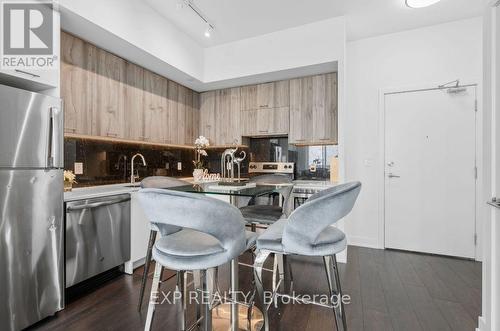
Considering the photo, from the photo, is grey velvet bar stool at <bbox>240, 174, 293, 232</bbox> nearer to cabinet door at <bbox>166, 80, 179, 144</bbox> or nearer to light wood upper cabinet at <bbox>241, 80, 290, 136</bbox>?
light wood upper cabinet at <bbox>241, 80, 290, 136</bbox>

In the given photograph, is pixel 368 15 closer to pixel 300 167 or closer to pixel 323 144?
pixel 323 144

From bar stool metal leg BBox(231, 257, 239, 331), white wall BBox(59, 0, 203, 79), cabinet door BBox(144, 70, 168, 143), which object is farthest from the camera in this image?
cabinet door BBox(144, 70, 168, 143)

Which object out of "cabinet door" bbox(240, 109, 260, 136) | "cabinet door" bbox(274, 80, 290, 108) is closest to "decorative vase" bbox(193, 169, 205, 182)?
"cabinet door" bbox(240, 109, 260, 136)

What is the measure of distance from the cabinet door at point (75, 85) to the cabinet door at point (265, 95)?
2251 mm

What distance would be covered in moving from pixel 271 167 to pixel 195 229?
2946 millimetres

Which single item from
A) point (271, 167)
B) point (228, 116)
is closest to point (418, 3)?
point (271, 167)

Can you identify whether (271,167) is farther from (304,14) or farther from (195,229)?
(195,229)

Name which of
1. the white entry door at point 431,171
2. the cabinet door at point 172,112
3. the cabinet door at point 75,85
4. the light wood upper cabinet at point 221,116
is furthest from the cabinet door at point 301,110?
the cabinet door at point 75,85

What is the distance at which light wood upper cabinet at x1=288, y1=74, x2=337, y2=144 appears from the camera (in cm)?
334

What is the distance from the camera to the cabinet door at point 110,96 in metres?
2.72

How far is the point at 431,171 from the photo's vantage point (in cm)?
315

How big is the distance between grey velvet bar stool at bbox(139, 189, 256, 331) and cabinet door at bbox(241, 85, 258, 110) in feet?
9.41

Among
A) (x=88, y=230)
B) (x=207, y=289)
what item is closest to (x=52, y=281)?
(x=88, y=230)

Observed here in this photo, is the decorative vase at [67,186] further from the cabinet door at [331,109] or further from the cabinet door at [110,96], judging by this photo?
the cabinet door at [331,109]
